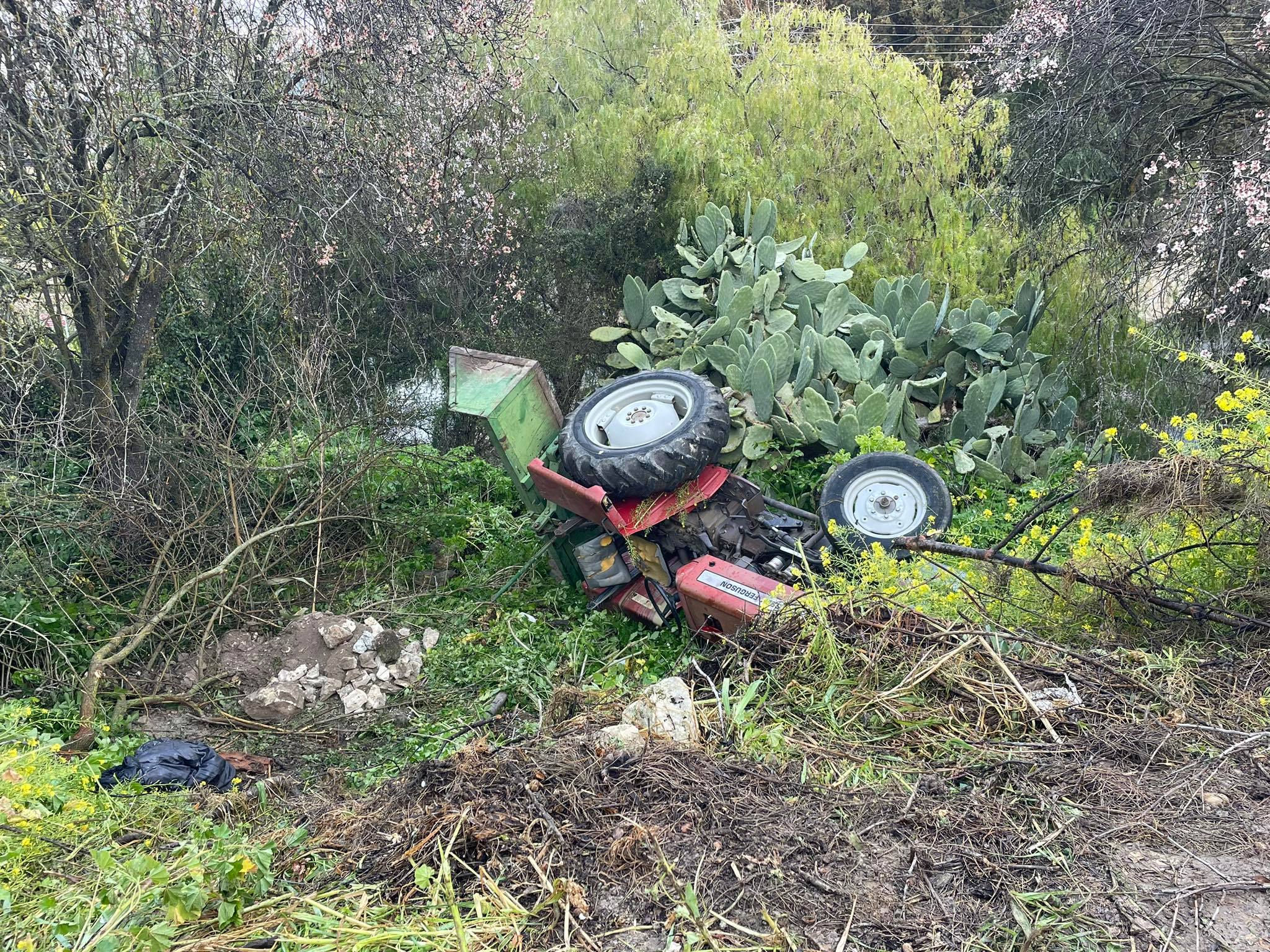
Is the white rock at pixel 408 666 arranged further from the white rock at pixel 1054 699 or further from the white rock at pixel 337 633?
the white rock at pixel 1054 699

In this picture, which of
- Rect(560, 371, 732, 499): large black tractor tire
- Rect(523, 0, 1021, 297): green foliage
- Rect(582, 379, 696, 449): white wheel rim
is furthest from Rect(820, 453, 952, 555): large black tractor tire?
Rect(523, 0, 1021, 297): green foliage

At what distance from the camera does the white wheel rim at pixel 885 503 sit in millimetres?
6164

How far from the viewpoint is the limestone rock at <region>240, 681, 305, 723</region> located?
17.9ft

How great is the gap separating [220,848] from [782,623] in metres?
2.41

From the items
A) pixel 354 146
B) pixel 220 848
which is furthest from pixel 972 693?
pixel 354 146

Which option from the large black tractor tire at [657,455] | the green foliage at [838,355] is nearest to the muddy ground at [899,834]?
the large black tractor tire at [657,455]

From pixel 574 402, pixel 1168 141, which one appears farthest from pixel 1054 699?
pixel 574 402

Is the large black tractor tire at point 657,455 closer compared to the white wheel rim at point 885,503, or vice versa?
the large black tractor tire at point 657,455

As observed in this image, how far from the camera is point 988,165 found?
9.28 metres

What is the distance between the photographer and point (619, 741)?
3.61m

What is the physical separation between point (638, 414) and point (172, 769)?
11.1 ft

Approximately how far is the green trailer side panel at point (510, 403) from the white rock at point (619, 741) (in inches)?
117

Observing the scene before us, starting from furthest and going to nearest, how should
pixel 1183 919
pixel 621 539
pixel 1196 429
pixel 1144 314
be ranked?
pixel 1144 314
pixel 621 539
pixel 1196 429
pixel 1183 919

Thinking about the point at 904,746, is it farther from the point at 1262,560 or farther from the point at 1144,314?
the point at 1144,314
